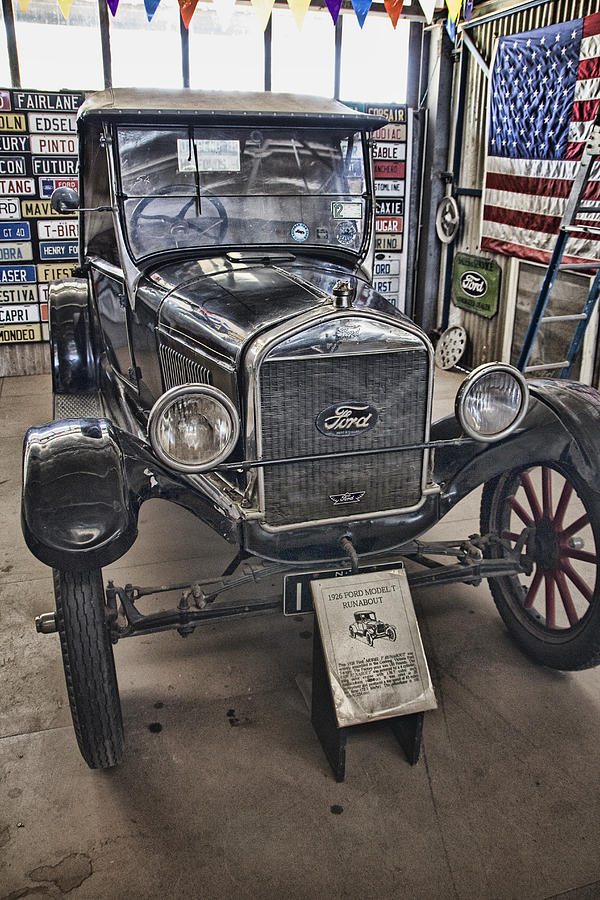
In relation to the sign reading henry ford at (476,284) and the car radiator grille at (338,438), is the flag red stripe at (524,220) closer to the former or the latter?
the sign reading henry ford at (476,284)

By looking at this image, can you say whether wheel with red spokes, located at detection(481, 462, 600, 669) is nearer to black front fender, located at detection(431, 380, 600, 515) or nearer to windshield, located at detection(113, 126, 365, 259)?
black front fender, located at detection(431, 380, 600, 515)

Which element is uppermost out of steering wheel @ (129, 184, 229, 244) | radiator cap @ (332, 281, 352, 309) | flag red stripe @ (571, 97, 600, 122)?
flag red stripe @ (571, 97, 600, 122)

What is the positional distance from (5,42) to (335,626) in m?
6.30

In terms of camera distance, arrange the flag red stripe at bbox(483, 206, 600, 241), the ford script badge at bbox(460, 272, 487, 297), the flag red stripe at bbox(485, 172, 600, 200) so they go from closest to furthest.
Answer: the flag red stripe at bbox(485, 172, 600, 200) → the flag red stripe at bbox(483, 206, 600, 241) → the ford script badge at bbox(460, 272, 487, 297)

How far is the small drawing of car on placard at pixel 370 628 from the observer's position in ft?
7.57

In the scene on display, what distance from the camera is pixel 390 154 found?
294 inches

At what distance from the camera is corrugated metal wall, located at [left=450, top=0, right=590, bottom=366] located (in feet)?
21.0

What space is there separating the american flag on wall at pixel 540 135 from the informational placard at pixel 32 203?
11.9 feet

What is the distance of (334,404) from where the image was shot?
2285mm

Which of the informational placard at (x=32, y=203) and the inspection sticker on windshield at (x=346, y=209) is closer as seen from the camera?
the inspection sticker on windshield at (x=346, y=209)

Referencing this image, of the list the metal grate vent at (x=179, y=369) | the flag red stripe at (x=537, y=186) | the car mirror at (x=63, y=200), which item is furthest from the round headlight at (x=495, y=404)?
the flag red stripe at (x=537, y=186)

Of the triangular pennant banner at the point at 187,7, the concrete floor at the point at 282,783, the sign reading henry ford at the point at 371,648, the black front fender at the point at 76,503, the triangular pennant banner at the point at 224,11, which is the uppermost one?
the triangular pennant banner at the point at 224,11

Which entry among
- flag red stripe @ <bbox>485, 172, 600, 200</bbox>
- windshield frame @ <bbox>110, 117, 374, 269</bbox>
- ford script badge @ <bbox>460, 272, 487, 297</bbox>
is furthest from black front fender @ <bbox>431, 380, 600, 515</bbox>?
ford script badge @ <bbox>460, 272, 487, 297</bbox>

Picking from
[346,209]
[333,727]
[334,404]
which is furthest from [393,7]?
[333,727]
